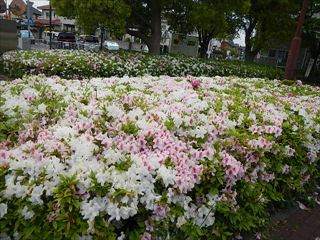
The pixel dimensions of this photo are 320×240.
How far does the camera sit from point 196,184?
9.76ft

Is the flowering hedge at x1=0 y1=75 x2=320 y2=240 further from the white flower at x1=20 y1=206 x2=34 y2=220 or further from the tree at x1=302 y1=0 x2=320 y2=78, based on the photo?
the tree at x1=302 y1=0 x2=320 y2=78

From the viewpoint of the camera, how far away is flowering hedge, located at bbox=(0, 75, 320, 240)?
90.0 inches

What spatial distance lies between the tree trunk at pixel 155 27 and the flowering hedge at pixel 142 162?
38.0 feet

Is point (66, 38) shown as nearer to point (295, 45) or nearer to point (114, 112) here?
point (295, 45)

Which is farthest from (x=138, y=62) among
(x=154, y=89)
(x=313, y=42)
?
(x=313, y=42)

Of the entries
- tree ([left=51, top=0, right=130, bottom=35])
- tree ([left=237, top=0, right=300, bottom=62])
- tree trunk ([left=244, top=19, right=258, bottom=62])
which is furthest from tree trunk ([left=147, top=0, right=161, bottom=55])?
tree trunk ([left=244, top=19, right=258, bottom=62])

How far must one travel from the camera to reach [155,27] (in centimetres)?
1606

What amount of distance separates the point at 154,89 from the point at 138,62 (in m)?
6.21

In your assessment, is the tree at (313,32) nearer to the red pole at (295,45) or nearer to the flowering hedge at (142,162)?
the red pole at (295,45)

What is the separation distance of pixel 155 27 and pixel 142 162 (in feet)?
46.2

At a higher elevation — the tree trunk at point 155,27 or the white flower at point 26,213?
the tree trunk at point 155,27

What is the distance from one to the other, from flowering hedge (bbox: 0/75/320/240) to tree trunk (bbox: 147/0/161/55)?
11569 mm

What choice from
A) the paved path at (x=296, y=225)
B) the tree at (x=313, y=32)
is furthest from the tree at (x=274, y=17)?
the paved path at (x=296, y=225)

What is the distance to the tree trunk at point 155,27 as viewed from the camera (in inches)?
618
